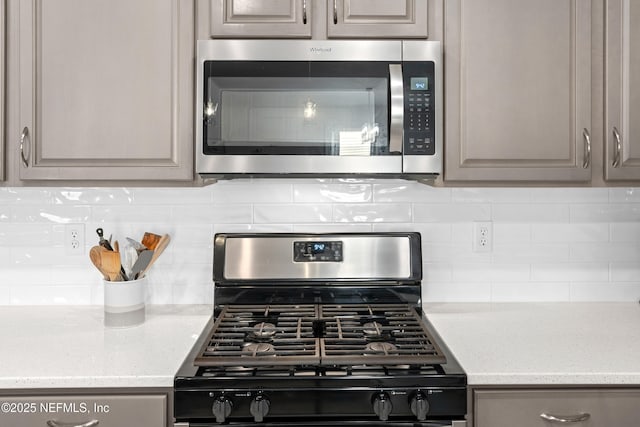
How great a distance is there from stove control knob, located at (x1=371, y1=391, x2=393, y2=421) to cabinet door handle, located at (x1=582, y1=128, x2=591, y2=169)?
95 cm

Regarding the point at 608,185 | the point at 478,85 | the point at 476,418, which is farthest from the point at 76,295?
the point at 608,185

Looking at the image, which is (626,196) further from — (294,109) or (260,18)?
(260,18)

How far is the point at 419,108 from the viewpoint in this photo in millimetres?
1500

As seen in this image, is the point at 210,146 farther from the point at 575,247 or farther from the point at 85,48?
the point at 575,247

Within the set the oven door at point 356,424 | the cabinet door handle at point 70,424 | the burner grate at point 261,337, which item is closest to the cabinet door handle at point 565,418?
the oven door at point 356,424

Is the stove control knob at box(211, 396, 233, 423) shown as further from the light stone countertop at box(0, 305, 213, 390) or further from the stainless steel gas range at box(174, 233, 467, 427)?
the light stone countertop at box(0, 305, 213, 390)

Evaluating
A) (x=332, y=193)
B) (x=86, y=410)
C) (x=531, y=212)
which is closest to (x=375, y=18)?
(x=332, y=193)

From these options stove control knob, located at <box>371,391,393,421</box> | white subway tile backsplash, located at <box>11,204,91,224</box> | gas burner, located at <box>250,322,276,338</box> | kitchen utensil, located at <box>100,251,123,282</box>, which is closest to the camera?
stove control knob, located at <box>371,391,393,421</box>

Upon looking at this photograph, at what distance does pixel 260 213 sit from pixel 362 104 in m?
0.62

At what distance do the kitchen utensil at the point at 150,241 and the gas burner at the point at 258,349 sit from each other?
0.55 m

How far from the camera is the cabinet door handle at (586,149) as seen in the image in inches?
59.7

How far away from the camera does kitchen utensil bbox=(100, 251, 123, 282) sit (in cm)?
159

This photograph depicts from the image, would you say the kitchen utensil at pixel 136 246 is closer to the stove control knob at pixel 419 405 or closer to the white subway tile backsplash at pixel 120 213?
the white subway tile backsplash at pixel 120 213

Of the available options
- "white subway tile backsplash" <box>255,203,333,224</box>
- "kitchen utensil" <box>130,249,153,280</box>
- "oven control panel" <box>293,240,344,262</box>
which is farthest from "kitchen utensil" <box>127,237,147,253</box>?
"oven control panel" <box>293,240,344,262</box>
